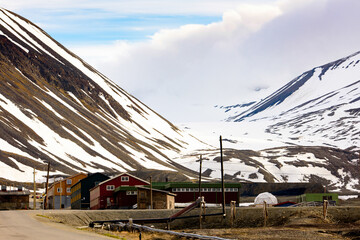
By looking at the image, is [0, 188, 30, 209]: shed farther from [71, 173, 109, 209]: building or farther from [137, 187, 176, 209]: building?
[71, 173, 109, 209]: building

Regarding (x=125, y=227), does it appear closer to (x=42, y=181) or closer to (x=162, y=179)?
(x=42, y=181)

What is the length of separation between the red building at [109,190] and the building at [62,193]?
90.4ft

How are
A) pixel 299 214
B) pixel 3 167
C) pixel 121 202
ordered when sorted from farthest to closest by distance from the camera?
pixel 3 167 < pixel 121 202 < pixel 299 214

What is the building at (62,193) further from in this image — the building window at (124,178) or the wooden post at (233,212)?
the wooden post at (233,212)

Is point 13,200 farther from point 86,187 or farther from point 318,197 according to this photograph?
point 318,197

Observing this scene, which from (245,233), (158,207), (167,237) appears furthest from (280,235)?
(158,207)

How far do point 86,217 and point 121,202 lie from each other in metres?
36.7

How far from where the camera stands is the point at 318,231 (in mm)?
51188

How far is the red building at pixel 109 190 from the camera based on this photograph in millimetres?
113875

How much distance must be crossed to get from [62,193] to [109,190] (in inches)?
1420

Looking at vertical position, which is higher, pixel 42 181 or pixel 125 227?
pixel 42 181

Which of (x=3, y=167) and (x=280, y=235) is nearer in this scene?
(x=280, y=235)

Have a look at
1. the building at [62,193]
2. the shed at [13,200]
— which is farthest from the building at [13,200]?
the building at [62,193]

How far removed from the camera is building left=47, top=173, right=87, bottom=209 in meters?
146
